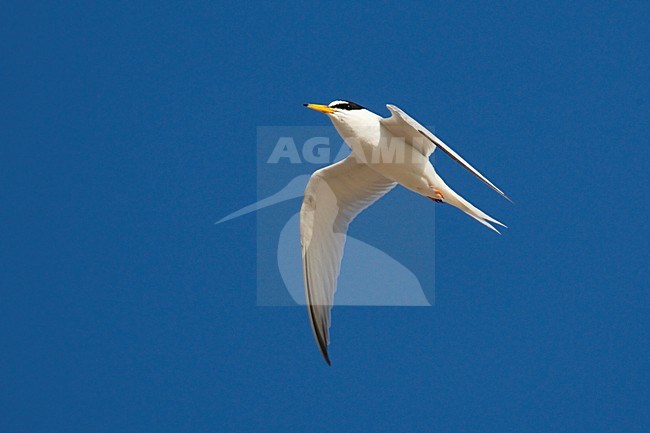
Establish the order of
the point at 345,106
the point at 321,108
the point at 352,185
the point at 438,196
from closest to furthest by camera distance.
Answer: the point at 321,108, the point at 345,106, the point at 438,196, the point at 352,185

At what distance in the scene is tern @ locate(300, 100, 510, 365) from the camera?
718 cm

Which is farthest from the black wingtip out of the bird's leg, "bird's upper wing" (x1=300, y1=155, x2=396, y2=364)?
the bird's leg

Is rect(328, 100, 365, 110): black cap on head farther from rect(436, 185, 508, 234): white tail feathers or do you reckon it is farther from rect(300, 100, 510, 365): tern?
rect(436, 185, 508, 234): white tail feathers

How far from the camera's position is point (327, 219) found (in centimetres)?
808

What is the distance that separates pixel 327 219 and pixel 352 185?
349 millimetres

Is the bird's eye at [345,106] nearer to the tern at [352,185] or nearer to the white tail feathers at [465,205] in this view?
the tern at [352,185]

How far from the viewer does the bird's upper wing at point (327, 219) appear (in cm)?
781

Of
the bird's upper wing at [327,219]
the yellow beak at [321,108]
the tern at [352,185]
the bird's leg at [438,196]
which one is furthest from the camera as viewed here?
the bird's upper wing at [327,219]

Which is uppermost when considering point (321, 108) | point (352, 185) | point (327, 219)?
point (321, 108)

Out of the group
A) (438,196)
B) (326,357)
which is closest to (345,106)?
(438,196)

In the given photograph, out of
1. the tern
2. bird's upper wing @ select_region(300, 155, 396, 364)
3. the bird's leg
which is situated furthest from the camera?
bird's upper wing @ select_region(300, 155, 396, 364)

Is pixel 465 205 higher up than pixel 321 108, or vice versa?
pixel 321 108

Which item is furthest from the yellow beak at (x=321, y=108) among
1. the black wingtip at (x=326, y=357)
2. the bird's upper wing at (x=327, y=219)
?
the black wingtip at (x=326, y=357)

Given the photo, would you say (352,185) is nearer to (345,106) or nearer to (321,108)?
(345,106)
